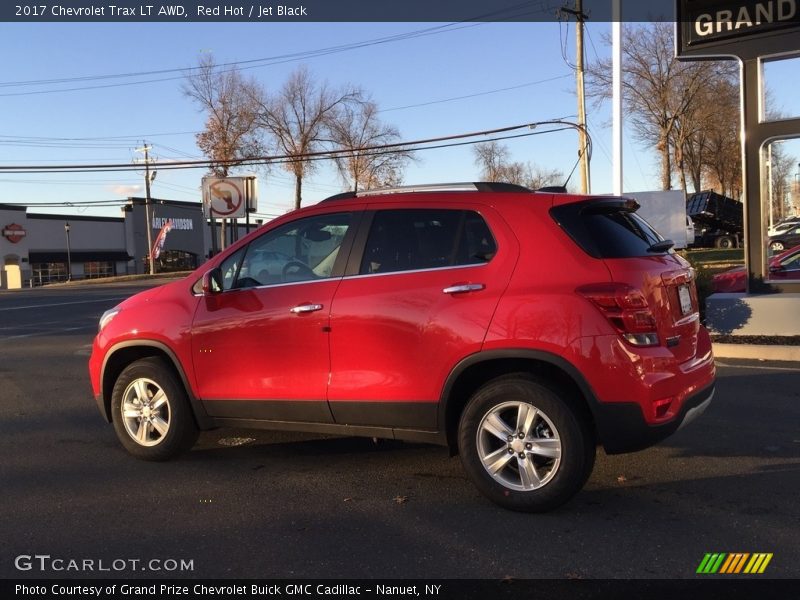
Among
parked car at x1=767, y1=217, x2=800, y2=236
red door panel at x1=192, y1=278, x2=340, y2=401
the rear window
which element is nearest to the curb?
parked car at x1=767, y1=217, x2=800, y2=236

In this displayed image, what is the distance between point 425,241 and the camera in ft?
14.6

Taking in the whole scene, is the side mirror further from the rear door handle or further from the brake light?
the brake light

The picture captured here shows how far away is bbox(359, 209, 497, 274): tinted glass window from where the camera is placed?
4.30 m

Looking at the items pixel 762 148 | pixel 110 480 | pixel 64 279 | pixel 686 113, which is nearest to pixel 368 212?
pixel 110 480

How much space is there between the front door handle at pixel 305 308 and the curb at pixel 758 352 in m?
7.25

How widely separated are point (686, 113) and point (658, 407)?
150 feet

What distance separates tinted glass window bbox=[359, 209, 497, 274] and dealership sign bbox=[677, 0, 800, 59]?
902 centimetres

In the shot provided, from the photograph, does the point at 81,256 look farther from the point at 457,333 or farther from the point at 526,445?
the point at 526,445

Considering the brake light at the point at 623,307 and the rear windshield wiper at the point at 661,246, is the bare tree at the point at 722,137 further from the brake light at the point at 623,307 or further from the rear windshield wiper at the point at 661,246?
the brake light at the point at 623,307

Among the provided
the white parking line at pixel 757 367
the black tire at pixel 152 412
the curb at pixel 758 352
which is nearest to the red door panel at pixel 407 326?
the black tire at pixel 152 412

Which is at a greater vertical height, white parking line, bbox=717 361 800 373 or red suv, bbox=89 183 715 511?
red suv, bbox=89 183 715 511

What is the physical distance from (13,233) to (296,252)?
2407 inches

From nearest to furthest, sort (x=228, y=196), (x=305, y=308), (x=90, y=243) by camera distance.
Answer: (x=305, y=308) < (x=228, y=196) < (x=90, y=243)

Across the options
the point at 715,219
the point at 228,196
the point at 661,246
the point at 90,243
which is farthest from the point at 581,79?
the point at 90,243
